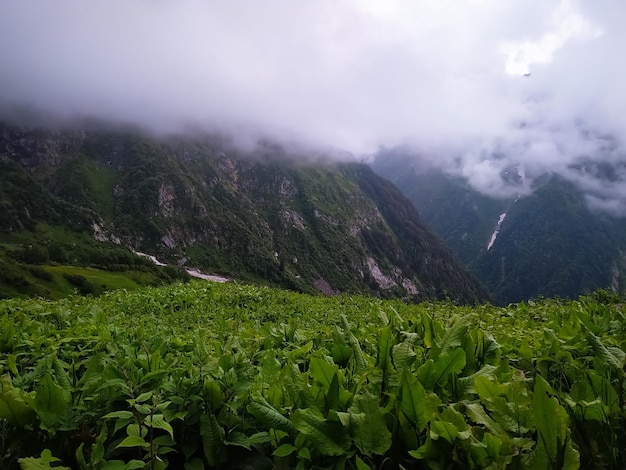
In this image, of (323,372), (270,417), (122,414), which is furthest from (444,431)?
(122,414)

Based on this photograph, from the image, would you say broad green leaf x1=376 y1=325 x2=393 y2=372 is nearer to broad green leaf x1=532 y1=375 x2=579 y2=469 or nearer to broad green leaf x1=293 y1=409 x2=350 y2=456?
broad green leaf x1=293 y1=409 x2=350 y2=456

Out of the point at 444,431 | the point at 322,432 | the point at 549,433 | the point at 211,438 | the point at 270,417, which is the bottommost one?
the point at 211,438

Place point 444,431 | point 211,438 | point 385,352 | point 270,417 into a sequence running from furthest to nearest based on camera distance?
point 385,352
point 211,438
point 270,417
point 444,431

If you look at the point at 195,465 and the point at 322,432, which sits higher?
the point at 322,432

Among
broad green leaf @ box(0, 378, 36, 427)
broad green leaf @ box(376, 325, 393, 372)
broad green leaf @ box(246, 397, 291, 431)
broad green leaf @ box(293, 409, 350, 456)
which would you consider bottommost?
broad green leaf @ box(0, 378, 36, 427)

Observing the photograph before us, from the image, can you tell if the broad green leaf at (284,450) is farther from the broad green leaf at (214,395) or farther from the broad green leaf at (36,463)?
the broad green leaf at (36,463)

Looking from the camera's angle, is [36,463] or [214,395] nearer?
[36,463]

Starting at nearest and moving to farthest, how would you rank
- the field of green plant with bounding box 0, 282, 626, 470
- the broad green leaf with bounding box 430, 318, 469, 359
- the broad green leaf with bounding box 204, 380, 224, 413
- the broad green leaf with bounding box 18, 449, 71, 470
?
1. the broad green leaf with bounding box 18, 449, 71, 470
2. the field of green plant with bounding box 0, 282, 626, 470
3. the broad green leaf with bounding box 204, 380, 224, 413
4. the broad green leaf with bounding box 430, 318, 469, 359

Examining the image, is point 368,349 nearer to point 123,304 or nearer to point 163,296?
point 123,304

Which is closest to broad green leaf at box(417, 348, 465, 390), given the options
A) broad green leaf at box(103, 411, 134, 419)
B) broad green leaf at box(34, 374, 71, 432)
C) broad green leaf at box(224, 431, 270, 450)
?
broad green leaf at box(224, 431, 270, 450)

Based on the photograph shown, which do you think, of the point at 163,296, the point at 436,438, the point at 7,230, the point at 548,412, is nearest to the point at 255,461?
the point at 436,438

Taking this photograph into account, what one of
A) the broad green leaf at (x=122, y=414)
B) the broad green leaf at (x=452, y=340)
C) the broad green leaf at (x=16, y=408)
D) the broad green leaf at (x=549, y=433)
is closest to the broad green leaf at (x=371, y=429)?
the broad green leaf at (x=549, y=433)

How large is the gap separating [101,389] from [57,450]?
1.47 feet

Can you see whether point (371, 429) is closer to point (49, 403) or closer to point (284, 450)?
point (284, 450)
